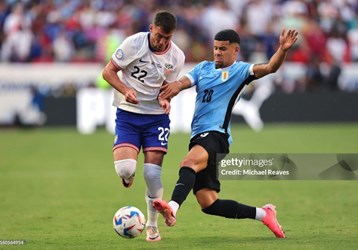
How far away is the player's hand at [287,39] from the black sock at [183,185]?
1.52 m

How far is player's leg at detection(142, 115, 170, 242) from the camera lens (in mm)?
9219

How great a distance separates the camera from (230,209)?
9203 millimetres

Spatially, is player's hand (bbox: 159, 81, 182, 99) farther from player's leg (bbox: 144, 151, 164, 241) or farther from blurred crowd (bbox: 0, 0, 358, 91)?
blurred crowd (bbox: 0, 0, 358, 91)

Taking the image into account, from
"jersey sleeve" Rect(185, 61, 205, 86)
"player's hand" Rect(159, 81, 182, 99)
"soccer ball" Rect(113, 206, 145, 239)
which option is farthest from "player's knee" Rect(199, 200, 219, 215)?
"jersey sleeve" Rect(185, 61, 205, 86)

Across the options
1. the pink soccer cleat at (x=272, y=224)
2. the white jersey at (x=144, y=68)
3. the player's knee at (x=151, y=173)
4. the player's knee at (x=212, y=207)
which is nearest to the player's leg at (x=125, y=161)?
the player's knee at (x=151, y=173)

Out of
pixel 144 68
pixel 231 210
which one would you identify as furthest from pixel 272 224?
pixel 144 68

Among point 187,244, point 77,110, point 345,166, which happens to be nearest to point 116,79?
point 187,244

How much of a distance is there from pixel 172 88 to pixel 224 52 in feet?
2.16

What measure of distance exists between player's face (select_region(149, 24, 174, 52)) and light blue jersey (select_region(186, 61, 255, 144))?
0.55m

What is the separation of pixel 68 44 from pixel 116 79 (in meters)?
16.2

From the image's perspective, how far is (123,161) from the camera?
9.17 metres

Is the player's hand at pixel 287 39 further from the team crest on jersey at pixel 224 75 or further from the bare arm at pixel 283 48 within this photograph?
the team crest on jersey at pixel 224 75

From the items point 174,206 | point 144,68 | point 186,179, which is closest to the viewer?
point 174,206

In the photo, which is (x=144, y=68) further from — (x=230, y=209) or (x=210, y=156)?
(x=230, y=209)
